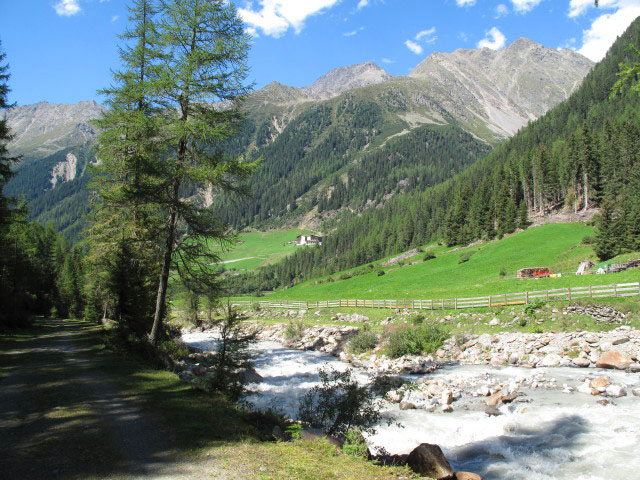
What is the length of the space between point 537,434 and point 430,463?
578cm

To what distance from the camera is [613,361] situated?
16.2m

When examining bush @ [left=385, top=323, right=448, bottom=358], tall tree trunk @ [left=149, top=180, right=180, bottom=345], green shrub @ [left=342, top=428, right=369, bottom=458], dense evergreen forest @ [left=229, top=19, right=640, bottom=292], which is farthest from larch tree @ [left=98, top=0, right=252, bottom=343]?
bush @ [left=385, top=323, right=448, bottom=358]

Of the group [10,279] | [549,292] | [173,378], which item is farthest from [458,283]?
[10,279]

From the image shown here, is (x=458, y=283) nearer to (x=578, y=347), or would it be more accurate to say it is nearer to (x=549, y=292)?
(x=549, y=292)

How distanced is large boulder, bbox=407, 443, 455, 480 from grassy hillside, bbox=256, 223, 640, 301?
2597 cm

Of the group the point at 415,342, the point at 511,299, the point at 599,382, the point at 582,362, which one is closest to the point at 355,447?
the point at 599,382

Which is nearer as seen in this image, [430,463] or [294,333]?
[430,463]

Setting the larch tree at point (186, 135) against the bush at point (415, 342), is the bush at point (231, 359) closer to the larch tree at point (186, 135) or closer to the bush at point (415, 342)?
the larch tree at point (186, 135)

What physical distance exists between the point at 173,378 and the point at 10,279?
30.1 m

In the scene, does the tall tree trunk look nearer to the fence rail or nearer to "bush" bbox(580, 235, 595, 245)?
the fence rail

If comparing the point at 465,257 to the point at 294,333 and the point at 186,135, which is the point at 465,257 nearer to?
the point at 294,333

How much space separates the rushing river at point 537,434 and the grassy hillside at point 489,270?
716 inches

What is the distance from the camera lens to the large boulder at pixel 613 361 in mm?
15891

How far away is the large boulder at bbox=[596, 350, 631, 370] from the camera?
15891mm
